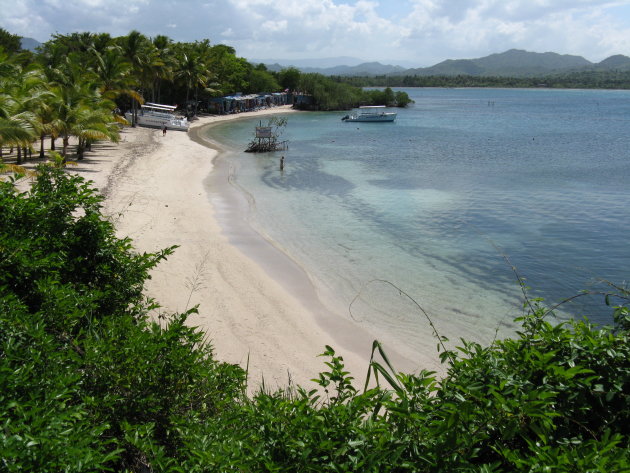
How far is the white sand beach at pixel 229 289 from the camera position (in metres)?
11.5

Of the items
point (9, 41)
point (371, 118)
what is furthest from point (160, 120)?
point (371, 118)

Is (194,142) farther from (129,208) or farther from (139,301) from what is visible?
(139,301)

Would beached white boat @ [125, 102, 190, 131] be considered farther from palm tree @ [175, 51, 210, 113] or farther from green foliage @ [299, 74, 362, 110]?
green foliage @ [299, 74, 362, 110]

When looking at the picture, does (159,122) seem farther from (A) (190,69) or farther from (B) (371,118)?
(B) (371,118)

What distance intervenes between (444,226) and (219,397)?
61.3 ft

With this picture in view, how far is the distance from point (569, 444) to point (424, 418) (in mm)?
922

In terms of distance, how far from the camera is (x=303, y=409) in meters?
3.90

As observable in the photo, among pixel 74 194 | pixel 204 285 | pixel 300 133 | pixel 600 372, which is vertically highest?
pixel 300 133

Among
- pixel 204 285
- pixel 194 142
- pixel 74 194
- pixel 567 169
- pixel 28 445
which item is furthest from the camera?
pixel 194 142

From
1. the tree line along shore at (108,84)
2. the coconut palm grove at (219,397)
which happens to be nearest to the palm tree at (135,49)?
the tree line along shore at (108,84)

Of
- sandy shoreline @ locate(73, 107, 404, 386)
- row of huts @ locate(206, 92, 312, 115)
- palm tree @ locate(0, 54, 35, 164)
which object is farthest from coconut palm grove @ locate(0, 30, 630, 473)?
row of huts @ locate(206, 92, 312, 115)

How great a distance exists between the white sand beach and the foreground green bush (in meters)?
1.77

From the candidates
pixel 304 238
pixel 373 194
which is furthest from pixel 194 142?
pixel 304 238

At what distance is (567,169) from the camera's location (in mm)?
38312
